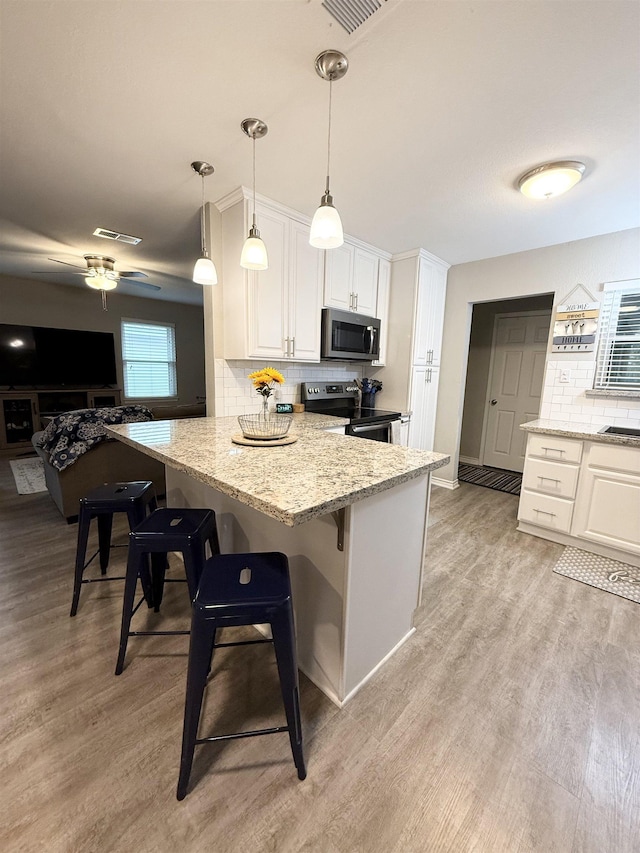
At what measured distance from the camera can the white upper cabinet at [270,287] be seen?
2432mm

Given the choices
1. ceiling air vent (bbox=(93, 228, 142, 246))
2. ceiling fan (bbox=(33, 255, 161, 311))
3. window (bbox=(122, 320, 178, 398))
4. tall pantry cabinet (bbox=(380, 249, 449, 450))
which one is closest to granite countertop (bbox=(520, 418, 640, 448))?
tall pantry cabinet (bbox=(380, 249, 449, 450))

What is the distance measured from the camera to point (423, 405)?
3.83 m

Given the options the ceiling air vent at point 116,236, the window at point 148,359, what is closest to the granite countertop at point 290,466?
the ceiling air vent at point 116,236

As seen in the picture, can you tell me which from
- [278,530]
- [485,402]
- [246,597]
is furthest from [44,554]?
[485,402]

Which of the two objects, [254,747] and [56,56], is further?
[56,56]

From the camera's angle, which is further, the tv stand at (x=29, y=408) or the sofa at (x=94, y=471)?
the tv stand at (x=29, y=408)

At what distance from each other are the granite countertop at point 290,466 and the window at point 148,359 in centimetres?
478

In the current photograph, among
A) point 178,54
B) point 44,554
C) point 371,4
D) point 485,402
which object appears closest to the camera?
point 371,4

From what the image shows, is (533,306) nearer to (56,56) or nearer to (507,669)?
(507,669)

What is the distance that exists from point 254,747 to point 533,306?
514cm

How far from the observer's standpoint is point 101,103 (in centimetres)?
155

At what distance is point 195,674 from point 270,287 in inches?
94.6

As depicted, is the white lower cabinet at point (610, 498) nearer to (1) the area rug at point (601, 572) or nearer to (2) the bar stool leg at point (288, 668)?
(1) the area rug at point (601, 572)

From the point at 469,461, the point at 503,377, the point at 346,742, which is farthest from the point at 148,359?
→ the point at 346,742
